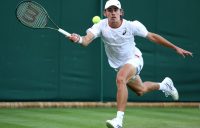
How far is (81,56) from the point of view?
11.9 meters

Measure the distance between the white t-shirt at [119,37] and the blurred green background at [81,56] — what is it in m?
3.48

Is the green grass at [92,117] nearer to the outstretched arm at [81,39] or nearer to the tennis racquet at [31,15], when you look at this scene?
the outstretched arm at [81,39]

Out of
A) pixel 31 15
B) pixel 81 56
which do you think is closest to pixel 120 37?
pixel 31 15

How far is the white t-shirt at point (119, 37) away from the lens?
26.3 ft

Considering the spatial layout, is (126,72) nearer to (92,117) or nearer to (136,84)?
(136,84)

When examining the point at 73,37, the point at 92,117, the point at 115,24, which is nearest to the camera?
the point at 73,37

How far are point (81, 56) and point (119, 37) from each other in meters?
3.92

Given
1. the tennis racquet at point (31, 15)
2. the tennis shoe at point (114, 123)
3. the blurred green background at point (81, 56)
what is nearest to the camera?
the tennis shoe at point (114, 123)

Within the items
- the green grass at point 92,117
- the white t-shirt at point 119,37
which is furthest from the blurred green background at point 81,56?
the white t-shirt at point 119,37

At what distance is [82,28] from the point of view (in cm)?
1192

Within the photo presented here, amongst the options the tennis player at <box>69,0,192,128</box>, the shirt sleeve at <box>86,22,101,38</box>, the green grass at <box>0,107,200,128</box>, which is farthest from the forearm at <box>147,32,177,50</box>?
the green grass at <box>0,107,200,128</box>

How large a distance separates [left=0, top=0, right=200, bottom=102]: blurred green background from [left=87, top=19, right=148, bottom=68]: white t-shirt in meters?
3.48

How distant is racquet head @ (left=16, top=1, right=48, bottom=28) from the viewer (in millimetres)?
7809

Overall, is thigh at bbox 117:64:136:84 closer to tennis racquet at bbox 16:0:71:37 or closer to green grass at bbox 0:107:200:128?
green grass at bbox 0:107:200:128
